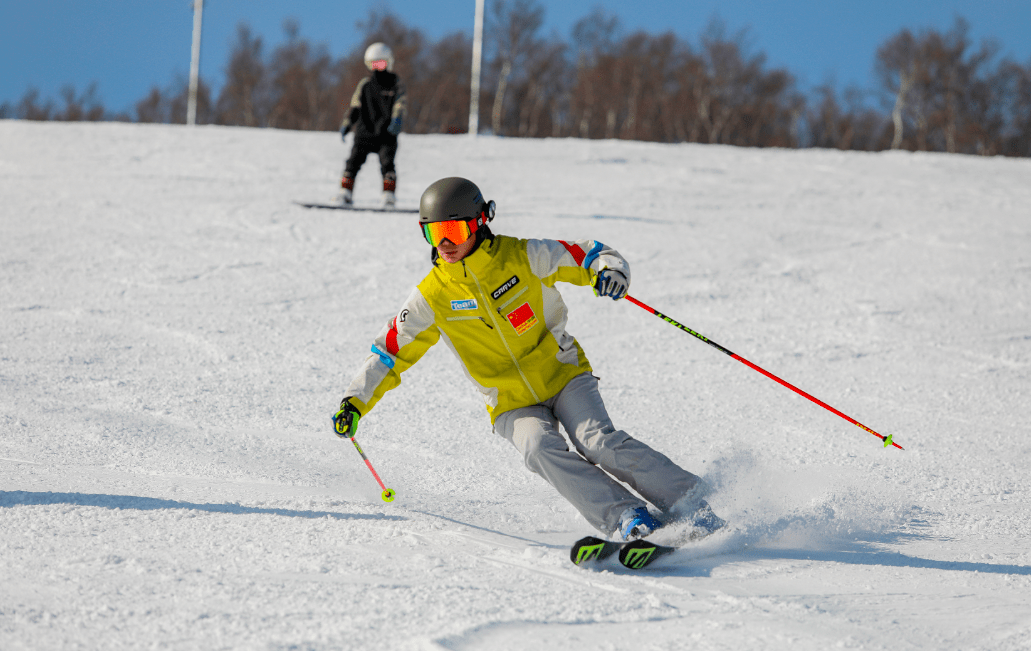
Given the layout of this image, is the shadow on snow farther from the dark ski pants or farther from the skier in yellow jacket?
the dark ski pants

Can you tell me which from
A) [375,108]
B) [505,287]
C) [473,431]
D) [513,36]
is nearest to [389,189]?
[375,108]

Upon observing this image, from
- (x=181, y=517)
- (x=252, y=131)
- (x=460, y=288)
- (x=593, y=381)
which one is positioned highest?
(x=252, y=131)

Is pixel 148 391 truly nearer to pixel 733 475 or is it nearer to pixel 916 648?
pixel 733 475

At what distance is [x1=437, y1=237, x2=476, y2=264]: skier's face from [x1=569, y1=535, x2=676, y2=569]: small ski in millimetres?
1076

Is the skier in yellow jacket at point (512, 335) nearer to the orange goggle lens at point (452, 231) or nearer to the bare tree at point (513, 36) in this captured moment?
the orange goggle lens at point (452, 231)

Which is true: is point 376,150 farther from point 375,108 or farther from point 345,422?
point 345,422

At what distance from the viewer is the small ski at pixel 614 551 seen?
238 centimetres

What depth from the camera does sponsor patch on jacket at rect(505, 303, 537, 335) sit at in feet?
9.52

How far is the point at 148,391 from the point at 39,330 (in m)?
1.40

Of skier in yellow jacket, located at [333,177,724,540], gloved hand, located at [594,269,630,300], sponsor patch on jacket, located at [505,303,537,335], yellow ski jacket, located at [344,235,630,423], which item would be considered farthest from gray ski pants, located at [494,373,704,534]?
gloved hand, located at [594,269,630,300]

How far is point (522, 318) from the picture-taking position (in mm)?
2916

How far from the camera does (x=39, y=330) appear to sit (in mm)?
5043

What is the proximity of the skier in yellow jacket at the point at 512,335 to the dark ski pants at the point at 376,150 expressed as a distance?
18.3 feet

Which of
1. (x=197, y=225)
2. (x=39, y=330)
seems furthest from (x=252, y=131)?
(x=39, y=330)
